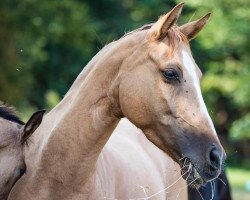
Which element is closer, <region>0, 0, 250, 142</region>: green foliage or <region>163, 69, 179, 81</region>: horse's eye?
<region>163, 69, 179, 81</region>: horse's eye

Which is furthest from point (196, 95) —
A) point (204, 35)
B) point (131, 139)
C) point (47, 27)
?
point (47, 27)

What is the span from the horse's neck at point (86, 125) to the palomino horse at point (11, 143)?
1.12 ft

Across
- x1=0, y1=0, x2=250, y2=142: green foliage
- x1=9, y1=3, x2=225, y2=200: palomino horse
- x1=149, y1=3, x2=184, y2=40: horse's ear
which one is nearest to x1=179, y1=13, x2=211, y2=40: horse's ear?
x1=9, y1=3, x2=225, y2=200: palomino horse

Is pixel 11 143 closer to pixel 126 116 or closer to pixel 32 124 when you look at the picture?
pixel 32 124

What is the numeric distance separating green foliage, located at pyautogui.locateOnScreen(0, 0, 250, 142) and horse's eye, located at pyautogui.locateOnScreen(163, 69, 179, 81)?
16311mm

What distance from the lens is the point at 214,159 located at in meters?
6.31

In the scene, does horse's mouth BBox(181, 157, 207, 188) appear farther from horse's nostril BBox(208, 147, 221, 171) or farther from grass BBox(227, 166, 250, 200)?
grass BBox(227, 166, 250, 200)

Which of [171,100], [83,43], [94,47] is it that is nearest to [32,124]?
[171,100]

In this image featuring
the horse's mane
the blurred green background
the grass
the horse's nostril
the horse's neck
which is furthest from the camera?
the blurred green background

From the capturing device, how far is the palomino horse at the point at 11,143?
735 cm

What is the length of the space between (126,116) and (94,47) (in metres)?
30.1

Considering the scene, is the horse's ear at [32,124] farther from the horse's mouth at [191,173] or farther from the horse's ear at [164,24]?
the horse's mouth at [191,173]

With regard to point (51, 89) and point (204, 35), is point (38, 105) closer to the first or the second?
point (51, 89)

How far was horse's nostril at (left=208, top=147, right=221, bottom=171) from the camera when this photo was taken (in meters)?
6.28
